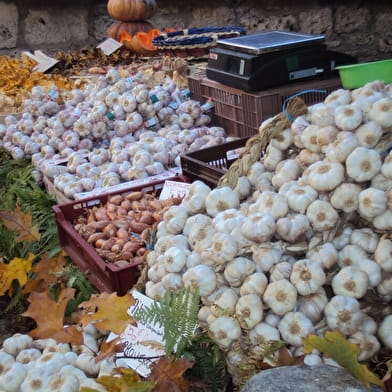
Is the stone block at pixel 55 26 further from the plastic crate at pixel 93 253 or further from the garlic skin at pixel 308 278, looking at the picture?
the garlic skin at pixel 308 278

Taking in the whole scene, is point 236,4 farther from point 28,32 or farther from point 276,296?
point 276,296

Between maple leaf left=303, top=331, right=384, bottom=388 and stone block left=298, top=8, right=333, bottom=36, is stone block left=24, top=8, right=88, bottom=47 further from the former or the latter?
maple leaf left=303, top=331, right=384, bottom=388

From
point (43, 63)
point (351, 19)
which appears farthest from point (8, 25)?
point (351, 19)

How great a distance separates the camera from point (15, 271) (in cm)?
278

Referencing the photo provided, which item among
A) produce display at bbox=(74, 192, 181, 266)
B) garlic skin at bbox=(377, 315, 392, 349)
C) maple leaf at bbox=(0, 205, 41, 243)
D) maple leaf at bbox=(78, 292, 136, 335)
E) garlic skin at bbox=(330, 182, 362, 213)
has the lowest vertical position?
maple leaf at bbox=(0, 205, 41, 243)

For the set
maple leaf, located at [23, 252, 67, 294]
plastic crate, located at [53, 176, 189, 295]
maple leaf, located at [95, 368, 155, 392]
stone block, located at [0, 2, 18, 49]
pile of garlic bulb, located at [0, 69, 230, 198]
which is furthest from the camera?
stone block, located at [0, 2, 18, 49]

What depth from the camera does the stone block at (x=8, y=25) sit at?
8.51 m

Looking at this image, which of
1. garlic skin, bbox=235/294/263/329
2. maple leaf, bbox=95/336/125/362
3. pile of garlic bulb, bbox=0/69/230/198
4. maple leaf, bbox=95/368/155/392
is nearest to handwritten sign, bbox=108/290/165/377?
maple leaf, bbox=95/336/125/362

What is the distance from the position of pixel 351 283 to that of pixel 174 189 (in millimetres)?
1376

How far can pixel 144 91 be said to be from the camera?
3.94m

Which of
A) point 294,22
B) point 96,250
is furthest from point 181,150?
point 294,22

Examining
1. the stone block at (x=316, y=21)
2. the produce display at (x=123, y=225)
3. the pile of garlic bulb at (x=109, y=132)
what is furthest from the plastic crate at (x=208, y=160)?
the stone block at (x=316, y=21)

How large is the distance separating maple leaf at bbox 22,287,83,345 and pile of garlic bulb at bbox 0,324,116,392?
2 centimetres

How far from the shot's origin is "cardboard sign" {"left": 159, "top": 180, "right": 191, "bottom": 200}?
2.71 m
